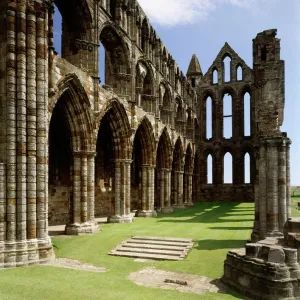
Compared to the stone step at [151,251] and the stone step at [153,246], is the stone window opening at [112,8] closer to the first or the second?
the stone step at [153,246]

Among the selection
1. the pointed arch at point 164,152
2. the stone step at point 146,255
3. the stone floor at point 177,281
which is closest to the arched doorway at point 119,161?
the stone step at point 146,255

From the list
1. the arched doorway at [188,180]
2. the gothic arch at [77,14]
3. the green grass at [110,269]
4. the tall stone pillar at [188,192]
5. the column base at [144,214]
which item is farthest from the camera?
the arched doorway at [188,180]

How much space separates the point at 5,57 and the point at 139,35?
529 inches

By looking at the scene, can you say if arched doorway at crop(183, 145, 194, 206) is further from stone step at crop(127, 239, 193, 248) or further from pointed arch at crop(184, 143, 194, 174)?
stone step at crop(127, 239, 193, 248)

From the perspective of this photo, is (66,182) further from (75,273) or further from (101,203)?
(75,273)

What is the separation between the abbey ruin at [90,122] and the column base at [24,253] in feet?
0.10

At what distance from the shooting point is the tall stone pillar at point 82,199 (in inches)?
602

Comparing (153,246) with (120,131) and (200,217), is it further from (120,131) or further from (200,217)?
(200,217)

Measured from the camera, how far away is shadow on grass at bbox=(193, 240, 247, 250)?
12469mm

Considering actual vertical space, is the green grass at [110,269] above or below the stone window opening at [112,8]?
below

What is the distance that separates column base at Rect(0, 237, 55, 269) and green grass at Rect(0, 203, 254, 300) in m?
0.44

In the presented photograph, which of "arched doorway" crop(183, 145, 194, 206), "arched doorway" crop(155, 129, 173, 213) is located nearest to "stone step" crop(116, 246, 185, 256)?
"arched doorway" crop(155, 129, 173, 213)

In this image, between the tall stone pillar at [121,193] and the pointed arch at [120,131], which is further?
the pointed arch at [120,131]

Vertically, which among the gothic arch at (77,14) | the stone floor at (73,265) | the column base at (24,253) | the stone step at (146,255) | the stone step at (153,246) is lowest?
the stone step at (146,255)
